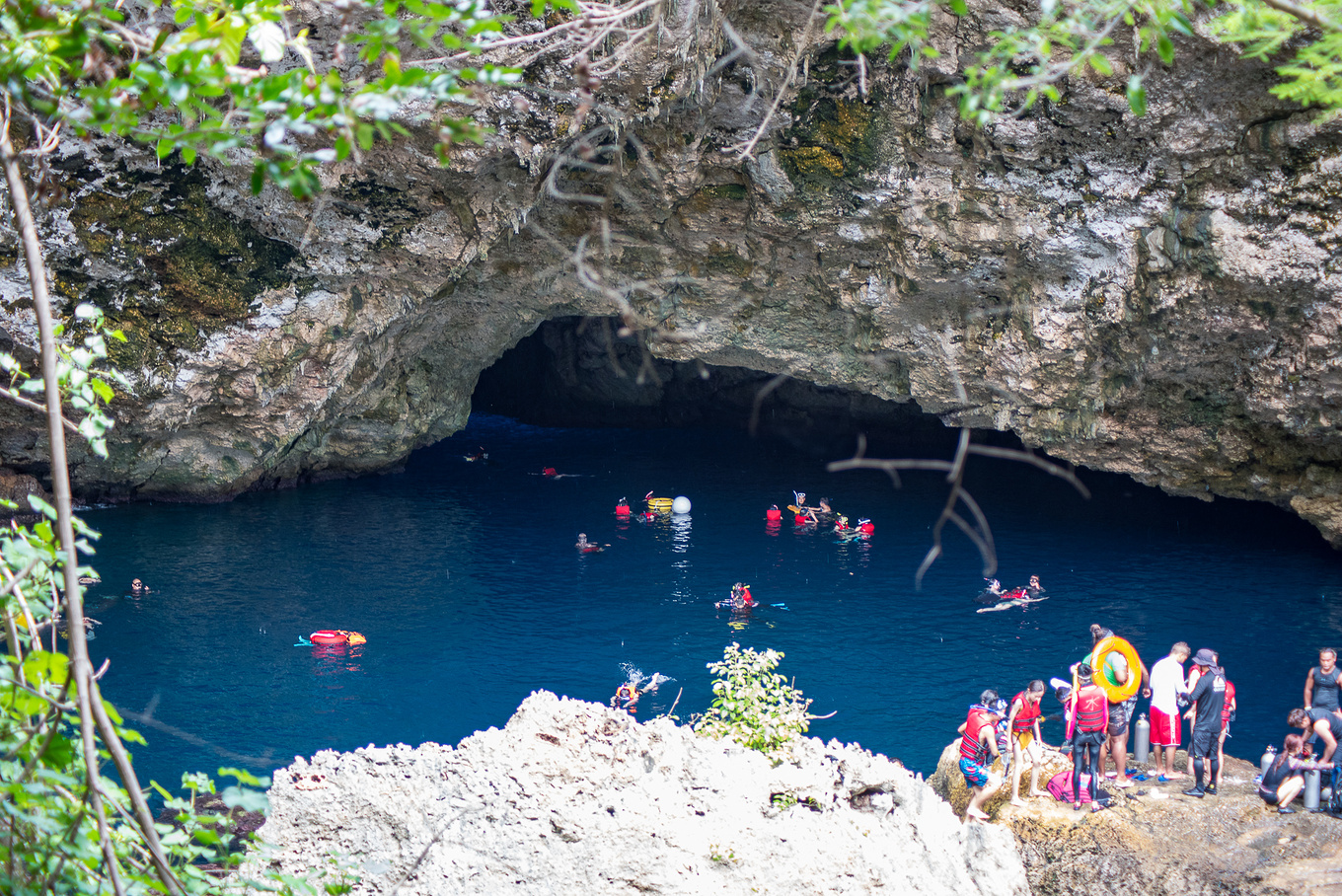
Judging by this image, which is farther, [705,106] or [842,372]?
[842,372]

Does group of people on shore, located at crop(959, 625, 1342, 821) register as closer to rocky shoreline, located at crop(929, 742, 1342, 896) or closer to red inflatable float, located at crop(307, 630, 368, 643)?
rocky shoreline, located at crop(929, 742, 1342, 896)

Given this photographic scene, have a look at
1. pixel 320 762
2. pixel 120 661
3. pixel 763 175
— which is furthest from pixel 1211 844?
pixel 120 661

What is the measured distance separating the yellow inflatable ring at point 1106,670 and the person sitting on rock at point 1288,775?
4.09ft

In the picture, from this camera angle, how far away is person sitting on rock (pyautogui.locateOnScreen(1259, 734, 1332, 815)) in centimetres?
797

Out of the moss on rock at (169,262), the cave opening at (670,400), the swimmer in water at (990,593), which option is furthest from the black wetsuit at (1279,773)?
the cave opening at (670,400)

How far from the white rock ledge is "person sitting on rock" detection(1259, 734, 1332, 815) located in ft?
8.83

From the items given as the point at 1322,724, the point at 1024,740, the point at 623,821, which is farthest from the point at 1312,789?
the point at 623,821

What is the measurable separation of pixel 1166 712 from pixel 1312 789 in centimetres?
128

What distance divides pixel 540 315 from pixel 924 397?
8752 millimetres

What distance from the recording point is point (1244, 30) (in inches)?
167

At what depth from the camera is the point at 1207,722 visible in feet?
28.0

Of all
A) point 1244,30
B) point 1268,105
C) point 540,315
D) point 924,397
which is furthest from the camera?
point 540,315

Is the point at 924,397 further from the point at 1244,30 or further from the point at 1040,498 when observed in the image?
the point at 1244,30

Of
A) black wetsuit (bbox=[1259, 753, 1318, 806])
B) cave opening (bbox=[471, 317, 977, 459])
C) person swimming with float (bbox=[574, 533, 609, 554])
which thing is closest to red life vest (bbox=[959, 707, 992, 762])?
black wetsuit (bbox=[1259, 753, 1318, 806])
